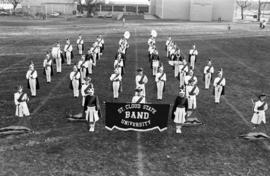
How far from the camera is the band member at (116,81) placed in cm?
1659

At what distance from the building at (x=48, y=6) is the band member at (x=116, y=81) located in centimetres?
7270

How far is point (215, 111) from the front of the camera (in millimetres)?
15727

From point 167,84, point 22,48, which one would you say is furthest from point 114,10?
point 167,84

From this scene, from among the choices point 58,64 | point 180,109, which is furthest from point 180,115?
point 58,64

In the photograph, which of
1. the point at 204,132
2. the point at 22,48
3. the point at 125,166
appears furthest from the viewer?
the point at 22,48

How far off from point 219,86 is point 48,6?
77542mm

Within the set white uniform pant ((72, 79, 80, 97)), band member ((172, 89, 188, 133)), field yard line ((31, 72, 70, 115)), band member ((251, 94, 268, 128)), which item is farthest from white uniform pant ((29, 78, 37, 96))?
band member ((251, 94, 268, 128))

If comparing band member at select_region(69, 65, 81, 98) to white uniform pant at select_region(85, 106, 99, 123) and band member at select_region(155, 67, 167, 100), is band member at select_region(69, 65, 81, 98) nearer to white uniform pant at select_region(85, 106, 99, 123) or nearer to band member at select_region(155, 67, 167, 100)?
band member at select_region(155, 67, 167, 100)

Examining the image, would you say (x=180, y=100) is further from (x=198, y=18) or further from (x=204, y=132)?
(x=198, y=18)

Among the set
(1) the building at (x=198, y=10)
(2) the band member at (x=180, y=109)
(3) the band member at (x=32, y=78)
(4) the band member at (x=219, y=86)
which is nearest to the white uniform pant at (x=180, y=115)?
(2) the band member at (x=180, y=109)

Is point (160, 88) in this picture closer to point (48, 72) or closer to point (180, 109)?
point (180, 109)

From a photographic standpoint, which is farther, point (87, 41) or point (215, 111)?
point (87, 41)

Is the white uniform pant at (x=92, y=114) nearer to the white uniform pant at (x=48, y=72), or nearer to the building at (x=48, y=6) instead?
the white uniform pant at (x=48, y=72)

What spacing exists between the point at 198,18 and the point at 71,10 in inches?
1364
